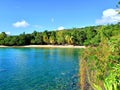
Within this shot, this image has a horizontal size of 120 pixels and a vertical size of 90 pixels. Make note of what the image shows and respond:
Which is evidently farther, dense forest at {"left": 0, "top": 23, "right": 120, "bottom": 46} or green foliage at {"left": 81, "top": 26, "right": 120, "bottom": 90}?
dense forest at {"left": 0, "top": 23, "right": 120, "bottom": 46}

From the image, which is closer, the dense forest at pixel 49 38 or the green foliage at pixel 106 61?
the green foliage at pixel 106 61

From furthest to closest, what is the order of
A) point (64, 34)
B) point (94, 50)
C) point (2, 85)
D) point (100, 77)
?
point (64, 34), point (2, 85), point (94, 50), point (100, 77)

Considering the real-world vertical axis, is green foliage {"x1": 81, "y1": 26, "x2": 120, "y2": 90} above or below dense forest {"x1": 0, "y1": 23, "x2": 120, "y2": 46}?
below

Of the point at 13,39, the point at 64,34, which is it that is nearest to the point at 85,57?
the point at 64,34

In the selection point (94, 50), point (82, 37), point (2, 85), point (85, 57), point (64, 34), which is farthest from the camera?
point (64, 34)

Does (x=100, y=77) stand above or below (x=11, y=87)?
above

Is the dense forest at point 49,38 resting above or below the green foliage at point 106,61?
above

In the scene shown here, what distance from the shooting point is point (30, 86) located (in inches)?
873

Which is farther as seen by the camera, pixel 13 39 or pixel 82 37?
pixel 13 39

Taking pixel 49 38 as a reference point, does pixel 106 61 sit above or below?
below

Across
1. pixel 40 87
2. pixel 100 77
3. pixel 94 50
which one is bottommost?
pixel 40 87

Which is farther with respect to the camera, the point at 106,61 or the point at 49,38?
the point at 49,38

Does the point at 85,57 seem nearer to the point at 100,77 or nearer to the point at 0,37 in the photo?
the point at 100,77

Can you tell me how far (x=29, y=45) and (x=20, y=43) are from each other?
4606mm
